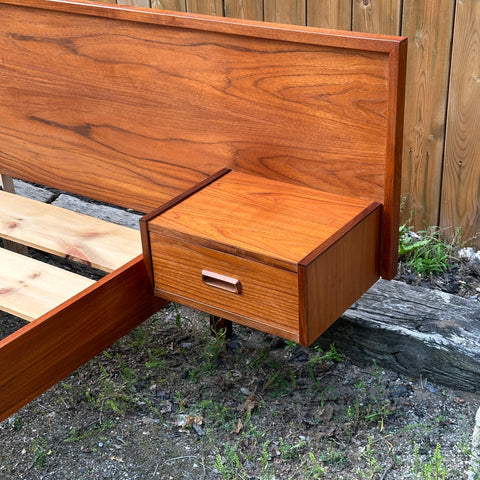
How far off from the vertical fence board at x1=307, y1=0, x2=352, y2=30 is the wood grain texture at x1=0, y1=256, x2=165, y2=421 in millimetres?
1545

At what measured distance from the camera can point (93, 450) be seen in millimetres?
2646

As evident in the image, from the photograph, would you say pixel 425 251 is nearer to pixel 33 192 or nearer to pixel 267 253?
pixel 267 253

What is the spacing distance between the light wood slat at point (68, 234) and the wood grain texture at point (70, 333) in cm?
22

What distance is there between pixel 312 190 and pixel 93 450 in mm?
1143

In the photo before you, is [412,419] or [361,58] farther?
[412,419]

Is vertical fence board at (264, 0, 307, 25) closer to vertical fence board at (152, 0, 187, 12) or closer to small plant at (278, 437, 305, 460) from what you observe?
vertical fence board at (152, 0, 187, 12)

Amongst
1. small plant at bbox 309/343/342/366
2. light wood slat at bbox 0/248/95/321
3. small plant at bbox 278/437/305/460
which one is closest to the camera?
light wood slat at bbox 0/248/95/321

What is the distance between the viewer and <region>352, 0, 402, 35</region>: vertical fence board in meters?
3.23

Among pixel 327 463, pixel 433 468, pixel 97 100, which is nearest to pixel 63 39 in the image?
pixel 97 100

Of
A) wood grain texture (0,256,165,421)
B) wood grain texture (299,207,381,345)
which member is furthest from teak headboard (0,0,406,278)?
wood grain texture (0,256,165,421)

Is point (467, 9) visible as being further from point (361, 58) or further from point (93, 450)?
point (93, 450)

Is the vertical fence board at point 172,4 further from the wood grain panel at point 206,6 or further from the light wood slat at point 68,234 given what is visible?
the light wood slat at point 68,234

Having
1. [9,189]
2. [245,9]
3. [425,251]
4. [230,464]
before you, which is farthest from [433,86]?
[9,189]

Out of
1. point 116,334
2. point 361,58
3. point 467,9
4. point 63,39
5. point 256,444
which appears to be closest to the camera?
point 361,58
